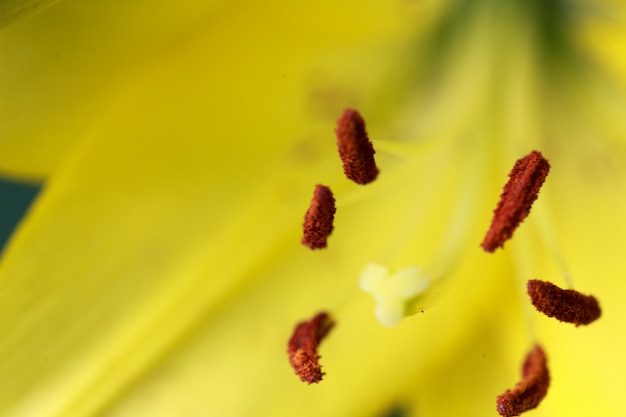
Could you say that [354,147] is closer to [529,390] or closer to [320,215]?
[320,215]

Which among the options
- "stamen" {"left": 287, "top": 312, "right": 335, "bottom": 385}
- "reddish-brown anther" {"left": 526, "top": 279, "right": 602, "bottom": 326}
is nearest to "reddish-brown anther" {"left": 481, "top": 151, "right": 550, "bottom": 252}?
"reddish-brown anther" {"left": 526, "top": 279, "right": 602, "bottom": 326}

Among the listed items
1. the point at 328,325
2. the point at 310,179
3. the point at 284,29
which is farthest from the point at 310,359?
the point at 284,29

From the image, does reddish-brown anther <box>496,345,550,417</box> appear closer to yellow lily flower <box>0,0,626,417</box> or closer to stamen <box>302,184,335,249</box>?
yellow lily flower <box>0,0,626,417</box>

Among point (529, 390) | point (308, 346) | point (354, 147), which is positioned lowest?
point (529, 390)

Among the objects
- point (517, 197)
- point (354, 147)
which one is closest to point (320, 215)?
point (354, 147)

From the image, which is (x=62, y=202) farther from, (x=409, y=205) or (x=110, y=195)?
(x=409, y=205)
